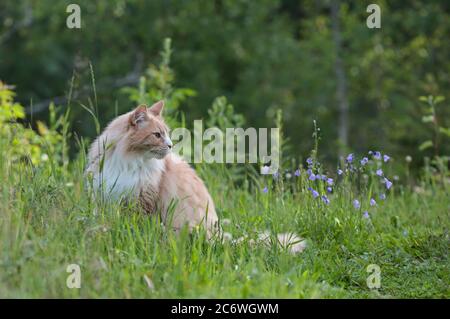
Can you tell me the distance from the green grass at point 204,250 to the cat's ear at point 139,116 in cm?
62

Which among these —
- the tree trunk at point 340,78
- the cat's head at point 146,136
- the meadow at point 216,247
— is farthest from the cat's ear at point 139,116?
the tree trunk at point 340,78

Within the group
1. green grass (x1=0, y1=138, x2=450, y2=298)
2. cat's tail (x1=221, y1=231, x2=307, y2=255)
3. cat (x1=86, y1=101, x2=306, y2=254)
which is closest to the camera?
green grass (x1=0, y1=138, x2=450, y2=298)

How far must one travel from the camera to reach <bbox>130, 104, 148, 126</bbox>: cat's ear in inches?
209

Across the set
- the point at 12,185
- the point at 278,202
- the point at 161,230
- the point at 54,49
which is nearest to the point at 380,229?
the point at 278,202

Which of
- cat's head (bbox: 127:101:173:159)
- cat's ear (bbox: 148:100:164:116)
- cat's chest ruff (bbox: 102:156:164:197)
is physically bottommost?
cat's chest ruff (bbox: 102:156:164:197)

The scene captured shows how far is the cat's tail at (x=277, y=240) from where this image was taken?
474cm

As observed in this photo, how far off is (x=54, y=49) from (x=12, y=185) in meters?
15.9

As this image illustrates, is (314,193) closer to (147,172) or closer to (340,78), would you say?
(147,172)

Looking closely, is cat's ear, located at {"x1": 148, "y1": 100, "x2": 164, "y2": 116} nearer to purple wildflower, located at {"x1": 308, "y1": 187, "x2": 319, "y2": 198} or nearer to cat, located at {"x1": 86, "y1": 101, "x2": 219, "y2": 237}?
cat, located at {"x1": 86, "y1": 101, "x2": 219, "y2": 237}

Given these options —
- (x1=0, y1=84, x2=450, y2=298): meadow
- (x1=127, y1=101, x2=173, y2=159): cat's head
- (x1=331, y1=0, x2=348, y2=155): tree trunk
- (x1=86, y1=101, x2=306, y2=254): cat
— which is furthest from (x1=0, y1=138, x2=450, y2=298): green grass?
(x1=331, y1=0, x2=348, y2=155): tree trunk

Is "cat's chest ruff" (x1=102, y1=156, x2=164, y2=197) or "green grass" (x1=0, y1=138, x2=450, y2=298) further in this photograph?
"cat's chest ruff" (x1=102, y1=156, x2=164, y2=197)

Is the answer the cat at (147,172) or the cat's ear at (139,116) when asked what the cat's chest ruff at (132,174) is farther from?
the cat's ear at (139,116)
